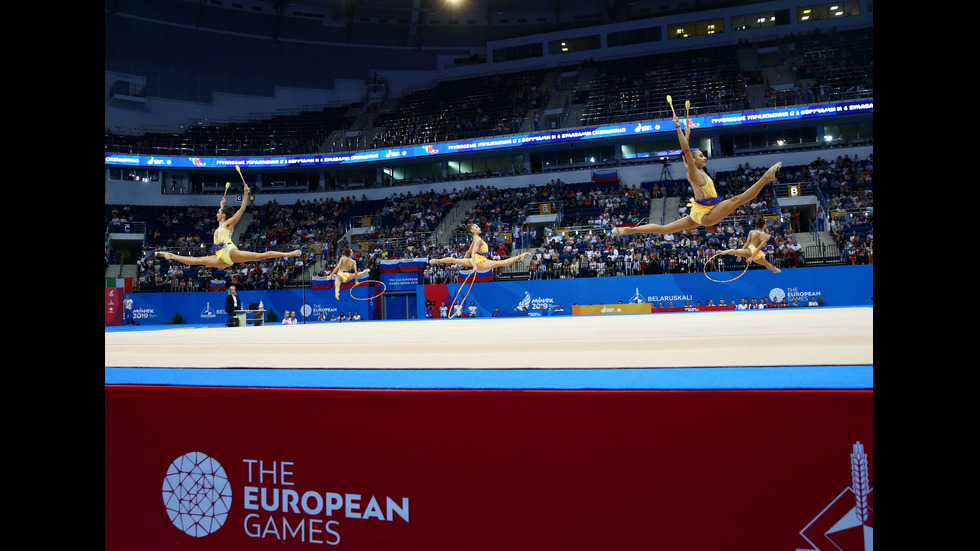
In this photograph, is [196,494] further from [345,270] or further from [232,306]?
[232,306]

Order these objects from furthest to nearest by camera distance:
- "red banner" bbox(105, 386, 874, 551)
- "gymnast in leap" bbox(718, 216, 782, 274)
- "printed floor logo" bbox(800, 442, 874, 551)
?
"gymnast in leap" bbox(718, 216, 782, 274)
"red banner" bbox(105, 386, 874, 551)
"printed floor logo" bbox(800, 442, 874, 551)

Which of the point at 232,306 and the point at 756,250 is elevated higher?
the point at 756,250

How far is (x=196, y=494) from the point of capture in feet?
9.72

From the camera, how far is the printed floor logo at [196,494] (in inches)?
114

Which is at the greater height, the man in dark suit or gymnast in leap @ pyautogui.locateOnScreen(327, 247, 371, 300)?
gymnast in leap @ pyautogui.locateOnScreen(327, 247, 371, 300)

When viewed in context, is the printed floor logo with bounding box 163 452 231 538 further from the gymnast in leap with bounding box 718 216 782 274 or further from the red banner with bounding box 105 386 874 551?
the gymnast in leap with bounding box 718 216 782 274

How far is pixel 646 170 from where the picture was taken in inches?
1268

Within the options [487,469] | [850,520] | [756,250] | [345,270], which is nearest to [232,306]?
[345,270]

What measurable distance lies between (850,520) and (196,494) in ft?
10.0

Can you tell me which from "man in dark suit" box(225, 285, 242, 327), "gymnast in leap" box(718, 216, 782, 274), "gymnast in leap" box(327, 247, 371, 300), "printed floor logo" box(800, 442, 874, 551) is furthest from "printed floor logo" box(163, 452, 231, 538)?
"man in dark suit" box(225, 285, 242, 327)

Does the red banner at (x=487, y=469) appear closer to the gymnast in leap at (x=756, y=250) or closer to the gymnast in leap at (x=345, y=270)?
the gymnast in leap at (x=345, y=270)

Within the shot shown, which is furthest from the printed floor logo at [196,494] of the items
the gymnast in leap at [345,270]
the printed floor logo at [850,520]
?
the gymnast in leap at [345,270]

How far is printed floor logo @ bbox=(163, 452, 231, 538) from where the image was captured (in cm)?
290
